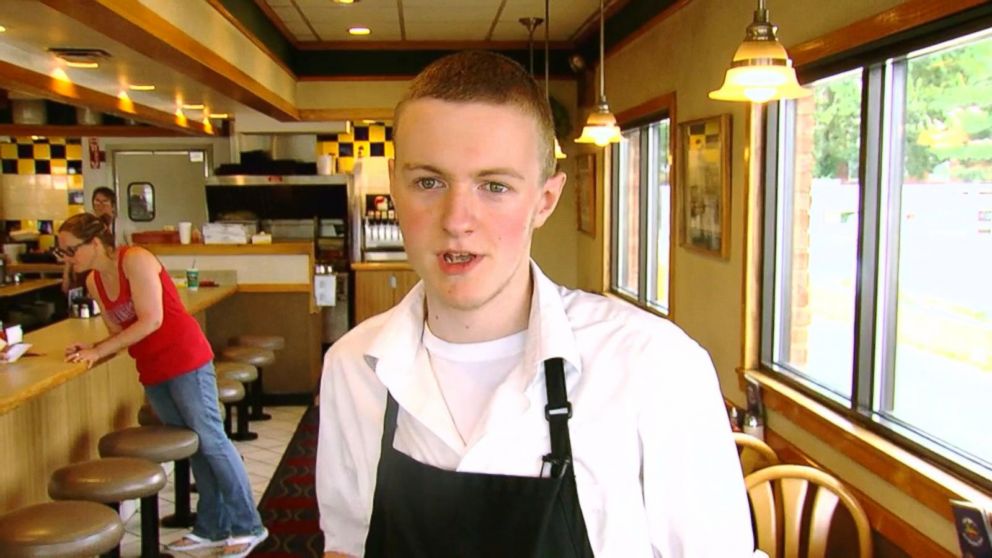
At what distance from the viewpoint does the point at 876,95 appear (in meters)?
3.12

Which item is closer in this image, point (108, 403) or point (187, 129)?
point (108, 403)

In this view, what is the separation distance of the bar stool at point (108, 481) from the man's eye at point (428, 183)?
2.88 meters

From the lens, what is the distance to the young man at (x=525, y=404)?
129cm

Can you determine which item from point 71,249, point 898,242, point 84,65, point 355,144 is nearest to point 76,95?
point 84,65

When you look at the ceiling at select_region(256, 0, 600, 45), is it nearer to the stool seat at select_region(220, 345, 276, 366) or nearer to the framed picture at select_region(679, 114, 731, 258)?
the framed picture at select_region(679, 114, 731, 258)

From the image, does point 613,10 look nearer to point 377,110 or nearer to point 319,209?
point 377,110

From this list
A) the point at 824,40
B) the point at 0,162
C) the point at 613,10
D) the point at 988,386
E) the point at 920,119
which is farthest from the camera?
the point at 0,162

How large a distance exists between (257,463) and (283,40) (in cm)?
378

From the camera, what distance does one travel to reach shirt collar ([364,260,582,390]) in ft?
4.36

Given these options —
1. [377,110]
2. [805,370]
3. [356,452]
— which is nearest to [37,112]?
[377,110]

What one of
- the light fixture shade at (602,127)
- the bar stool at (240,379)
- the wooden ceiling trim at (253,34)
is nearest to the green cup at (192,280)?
the bar stool at (240,379)

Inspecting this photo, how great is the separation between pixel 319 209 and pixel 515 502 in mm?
9190

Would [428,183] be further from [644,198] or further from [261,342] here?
[261,342]

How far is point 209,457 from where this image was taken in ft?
15.1
